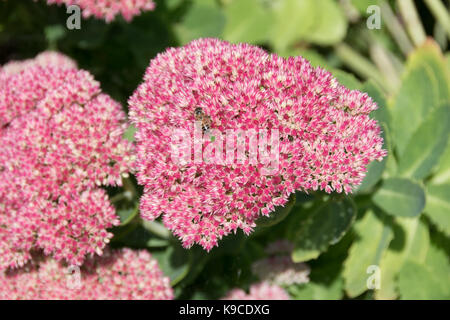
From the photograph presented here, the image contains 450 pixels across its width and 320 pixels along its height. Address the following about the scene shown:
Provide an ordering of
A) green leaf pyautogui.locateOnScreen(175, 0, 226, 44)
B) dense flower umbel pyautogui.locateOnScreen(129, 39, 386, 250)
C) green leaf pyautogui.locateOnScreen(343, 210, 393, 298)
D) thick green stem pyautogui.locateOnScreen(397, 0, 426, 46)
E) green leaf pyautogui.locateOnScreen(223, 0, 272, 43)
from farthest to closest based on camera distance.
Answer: green leaf pyautogui.locateOnScreen(223, 0, 272, 43) → thick green stem pyautogui.locateOnScreen(397, 0, 426, 46) → green leaf pyautogui.locateOnScreen(175, 0, 226, 44) → green leaf pyautogui.locateOnScreen(343, 210, 393, 298) → dense flower umbel pyautogui.locateOnScreen(129, 39, 386, 250)

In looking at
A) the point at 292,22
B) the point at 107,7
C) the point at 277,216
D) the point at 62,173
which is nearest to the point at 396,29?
the point at 292,22

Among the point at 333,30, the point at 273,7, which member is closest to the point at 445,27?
the point at 333,30

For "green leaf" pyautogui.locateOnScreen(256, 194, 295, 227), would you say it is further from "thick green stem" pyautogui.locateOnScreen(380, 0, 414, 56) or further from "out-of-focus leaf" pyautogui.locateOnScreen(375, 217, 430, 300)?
"thick green stem" pyautogui.locateOnScreen(380, 0, 414, 56)

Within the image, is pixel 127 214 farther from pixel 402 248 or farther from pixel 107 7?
pixel 402 248

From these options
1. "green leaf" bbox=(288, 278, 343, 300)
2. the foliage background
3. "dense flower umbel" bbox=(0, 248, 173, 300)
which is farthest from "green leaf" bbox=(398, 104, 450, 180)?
"dense flower umbel" bbox=(0, 248, 173, 300)

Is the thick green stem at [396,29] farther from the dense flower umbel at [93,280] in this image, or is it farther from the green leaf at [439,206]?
the dense flower umbel at [93,280]
